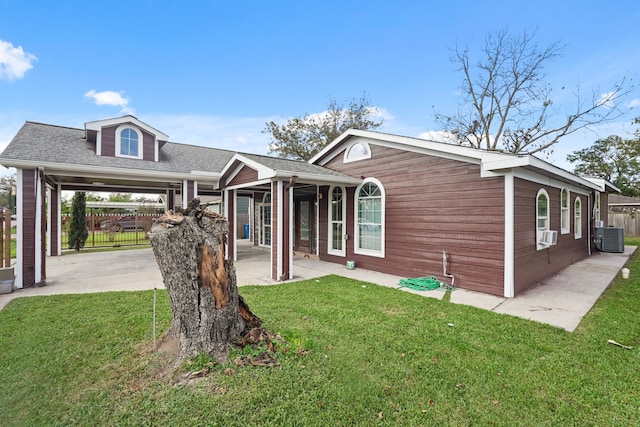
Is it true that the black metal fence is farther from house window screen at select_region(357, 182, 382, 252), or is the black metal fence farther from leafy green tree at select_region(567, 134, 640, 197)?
leafy green tree at select_region(567, 134, 640, 197)

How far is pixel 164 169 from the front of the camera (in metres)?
9.07

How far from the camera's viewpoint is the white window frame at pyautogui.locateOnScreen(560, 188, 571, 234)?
26.8 feet

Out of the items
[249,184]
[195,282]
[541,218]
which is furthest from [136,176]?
[541,218]

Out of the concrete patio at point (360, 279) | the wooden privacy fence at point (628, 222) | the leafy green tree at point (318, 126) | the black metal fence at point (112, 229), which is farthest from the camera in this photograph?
the leafy green tree at point (318, 126)

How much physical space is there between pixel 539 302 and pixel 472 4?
9911 mm

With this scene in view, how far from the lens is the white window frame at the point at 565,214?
8.16 metres

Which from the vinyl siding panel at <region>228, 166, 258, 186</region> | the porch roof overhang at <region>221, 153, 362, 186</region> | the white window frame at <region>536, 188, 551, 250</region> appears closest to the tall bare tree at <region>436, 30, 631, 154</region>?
the white window frame at <region>536, 188, 551, 250</region>

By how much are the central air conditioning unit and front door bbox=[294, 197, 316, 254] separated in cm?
1137

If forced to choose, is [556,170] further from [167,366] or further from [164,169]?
[164,169]

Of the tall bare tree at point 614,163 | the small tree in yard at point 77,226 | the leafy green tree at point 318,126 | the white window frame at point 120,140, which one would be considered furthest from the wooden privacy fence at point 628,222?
the small tree in yard at point 77,226

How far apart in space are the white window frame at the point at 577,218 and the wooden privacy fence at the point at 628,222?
13.3 m

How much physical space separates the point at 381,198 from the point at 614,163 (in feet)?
109

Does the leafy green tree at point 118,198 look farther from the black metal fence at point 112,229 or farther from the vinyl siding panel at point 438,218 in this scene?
the vinyl siding panel at point 438,218

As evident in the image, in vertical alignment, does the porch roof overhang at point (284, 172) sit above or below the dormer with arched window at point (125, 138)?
below
